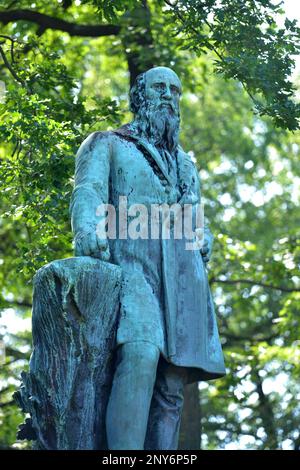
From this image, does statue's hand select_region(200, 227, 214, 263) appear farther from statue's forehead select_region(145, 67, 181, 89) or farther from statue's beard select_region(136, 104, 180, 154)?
statue's forehead select_region(145, 67, 181, 89)

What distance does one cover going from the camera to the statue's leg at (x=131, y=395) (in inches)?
348

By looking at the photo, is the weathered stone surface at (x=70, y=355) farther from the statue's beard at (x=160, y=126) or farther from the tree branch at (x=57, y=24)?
the tree branch at (x=57, y=24)

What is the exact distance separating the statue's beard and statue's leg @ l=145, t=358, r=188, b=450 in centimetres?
150

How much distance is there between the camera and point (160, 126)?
9.85 meters

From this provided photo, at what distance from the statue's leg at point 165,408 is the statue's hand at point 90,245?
76cm

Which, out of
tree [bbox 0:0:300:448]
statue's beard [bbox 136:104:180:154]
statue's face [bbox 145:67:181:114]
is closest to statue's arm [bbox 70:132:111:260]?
statue's beard [bbox 136:104:180:154]

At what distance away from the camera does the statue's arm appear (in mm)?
9164

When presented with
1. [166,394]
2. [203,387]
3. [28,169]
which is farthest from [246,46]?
[203,387]

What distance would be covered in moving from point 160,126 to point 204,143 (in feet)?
58.1

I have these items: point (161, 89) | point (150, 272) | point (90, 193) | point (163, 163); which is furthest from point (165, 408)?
point (161, 89)

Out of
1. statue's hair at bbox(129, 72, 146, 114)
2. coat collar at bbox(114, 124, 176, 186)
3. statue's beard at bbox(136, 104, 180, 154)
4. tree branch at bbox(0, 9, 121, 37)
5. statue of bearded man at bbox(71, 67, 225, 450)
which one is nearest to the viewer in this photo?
statue of bearded man at bbox(71, 67, 225, 450)

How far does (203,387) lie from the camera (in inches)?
872

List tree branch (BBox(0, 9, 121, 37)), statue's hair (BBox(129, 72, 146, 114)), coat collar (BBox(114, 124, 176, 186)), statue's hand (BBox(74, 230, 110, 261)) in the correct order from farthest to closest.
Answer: tree branch (BBox(0, 9, 121, 37))
statue's hair (BBox(129, 72, 146, 114))
coat collar (BBox(114, 124, 176, 186))
statue's hand (BBox(74, 230, 110, 261))
